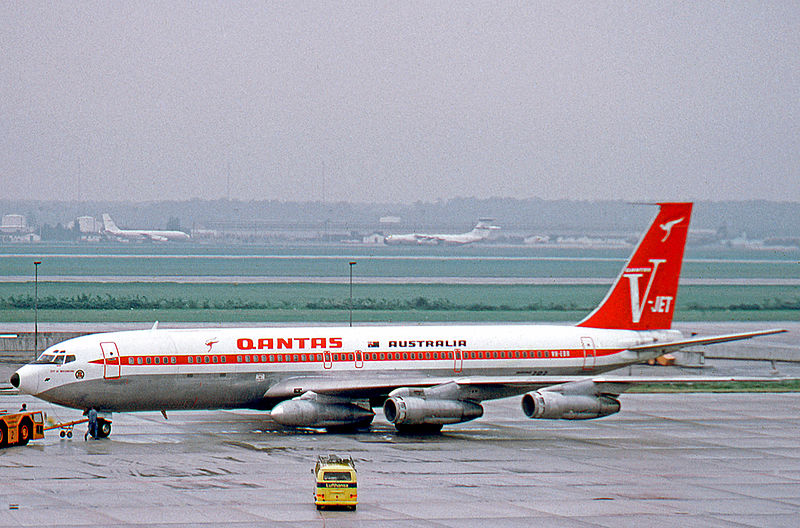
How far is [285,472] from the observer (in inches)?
1299

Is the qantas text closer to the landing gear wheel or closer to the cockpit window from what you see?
the landing gear wheel

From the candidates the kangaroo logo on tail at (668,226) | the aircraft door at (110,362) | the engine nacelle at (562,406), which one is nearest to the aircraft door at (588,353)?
the engine nacelle at (562,406)

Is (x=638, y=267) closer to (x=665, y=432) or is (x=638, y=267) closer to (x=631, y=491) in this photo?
(x=665, y=432)

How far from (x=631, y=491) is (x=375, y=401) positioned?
14.0m

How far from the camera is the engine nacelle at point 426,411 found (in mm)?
39688

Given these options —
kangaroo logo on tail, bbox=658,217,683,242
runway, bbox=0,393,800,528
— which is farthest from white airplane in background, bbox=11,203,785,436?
runway, bbox=0,393,800,528

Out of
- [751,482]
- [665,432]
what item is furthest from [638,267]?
[751,482]

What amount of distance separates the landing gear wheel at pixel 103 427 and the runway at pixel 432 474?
621 millimetres

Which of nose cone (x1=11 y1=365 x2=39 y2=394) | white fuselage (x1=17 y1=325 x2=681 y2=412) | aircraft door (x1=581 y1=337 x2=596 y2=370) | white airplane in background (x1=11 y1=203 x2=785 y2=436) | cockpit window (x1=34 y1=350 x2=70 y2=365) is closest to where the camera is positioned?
nose cone (x1=11 y1=365 x2=39 y2=394)

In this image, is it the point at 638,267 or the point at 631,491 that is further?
the point at 638,267

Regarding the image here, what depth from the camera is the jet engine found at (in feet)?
130

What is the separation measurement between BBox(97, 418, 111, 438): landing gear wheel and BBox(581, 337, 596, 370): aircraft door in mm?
18640

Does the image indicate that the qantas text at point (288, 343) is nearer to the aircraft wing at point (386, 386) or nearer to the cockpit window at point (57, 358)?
the aircraft wing at point (386, 386)

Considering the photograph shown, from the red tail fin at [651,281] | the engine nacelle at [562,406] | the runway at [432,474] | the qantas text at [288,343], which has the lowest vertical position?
the runway at [432,474]
